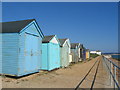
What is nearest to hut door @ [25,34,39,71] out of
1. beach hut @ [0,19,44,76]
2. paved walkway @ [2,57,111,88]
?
beach hut @ [0,19,44,76]

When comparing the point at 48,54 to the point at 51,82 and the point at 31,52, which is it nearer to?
the point at 31,52

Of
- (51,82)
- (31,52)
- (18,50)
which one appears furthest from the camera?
(31,52)

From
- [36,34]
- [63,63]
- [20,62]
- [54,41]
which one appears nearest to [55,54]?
[54,41]

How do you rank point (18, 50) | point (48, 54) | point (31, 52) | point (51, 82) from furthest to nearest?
point (48, 54) < point (31, 52) < point (18, 50) < point (51, 82)

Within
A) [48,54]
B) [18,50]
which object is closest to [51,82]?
[18,50]

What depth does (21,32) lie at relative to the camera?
9.67 m

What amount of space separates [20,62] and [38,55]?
8.68ft

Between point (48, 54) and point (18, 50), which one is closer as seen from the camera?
point (18, 50)

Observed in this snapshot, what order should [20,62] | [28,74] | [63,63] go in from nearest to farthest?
[20,62] → [28,74] → [63,63]

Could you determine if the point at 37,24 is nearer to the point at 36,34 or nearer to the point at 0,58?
the point at 36,34

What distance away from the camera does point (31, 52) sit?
10.9m

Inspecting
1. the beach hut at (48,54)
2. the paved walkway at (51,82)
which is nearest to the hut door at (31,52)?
the paved walkway at (51,82)

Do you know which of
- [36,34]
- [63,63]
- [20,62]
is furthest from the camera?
[63,63]

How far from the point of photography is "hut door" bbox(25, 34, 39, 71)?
33.8ft
